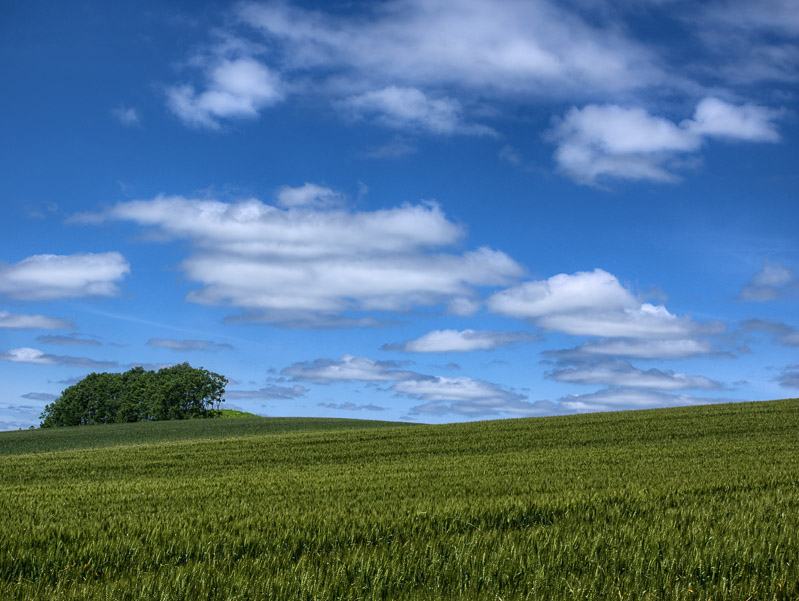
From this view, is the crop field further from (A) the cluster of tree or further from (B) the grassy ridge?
(A) the cluster of tree

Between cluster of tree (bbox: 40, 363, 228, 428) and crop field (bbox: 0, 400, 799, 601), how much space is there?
2484 inches

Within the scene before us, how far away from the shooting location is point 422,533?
843 centimetres

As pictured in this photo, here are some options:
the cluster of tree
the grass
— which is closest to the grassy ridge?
the grass

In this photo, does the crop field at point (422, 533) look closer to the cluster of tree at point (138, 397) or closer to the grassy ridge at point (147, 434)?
the grassy ridge at point (147, 434)

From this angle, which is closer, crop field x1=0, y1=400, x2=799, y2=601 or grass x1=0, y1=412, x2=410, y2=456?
crop field x1=0, y1=400, x2=799, y2=601

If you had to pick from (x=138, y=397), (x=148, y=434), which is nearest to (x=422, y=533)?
(x=148, y=434)

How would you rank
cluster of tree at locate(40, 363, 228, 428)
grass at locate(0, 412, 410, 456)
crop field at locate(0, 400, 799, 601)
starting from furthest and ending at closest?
cluster of tree at locate(40, 363, 228, 428), grass at locate(0, 412, 410, 456), crop field at locate(0, 400, 799, 601)

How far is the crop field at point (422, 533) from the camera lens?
6.16 m

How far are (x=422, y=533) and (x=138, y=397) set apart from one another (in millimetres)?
79661

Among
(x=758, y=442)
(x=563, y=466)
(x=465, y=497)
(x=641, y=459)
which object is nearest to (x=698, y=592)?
(x=465, y=497)

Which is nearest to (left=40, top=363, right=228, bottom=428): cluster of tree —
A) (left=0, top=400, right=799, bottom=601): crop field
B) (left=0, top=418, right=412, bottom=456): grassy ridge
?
(left=0, top=418, right=412, bottom=456): grassy ridge

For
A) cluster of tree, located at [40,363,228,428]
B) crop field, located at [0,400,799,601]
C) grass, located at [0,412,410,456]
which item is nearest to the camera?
crop field, located at [0,400,799,601]

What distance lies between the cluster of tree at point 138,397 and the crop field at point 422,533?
63.1 meters

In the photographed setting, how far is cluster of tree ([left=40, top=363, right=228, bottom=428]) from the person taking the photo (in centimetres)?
7906
